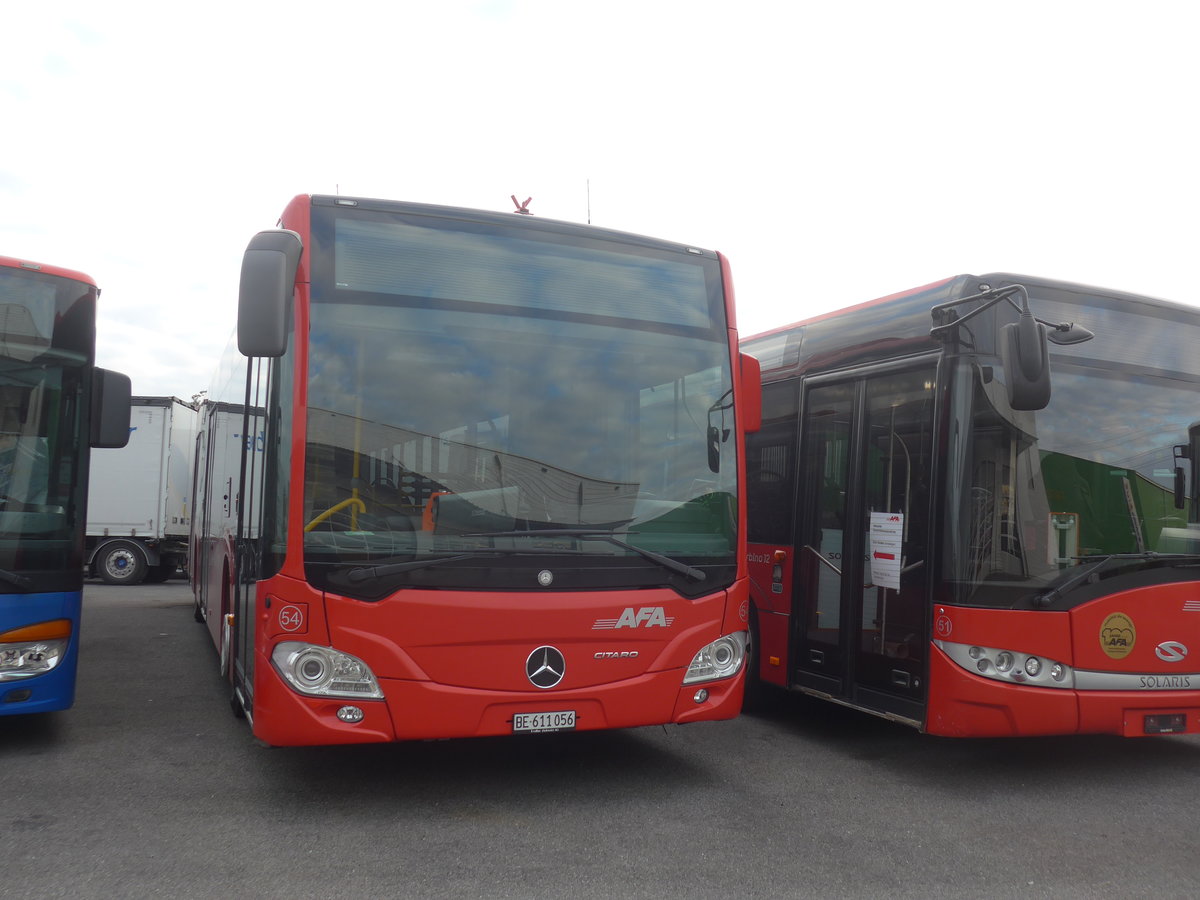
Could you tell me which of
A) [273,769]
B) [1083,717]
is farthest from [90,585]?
[1083,717]

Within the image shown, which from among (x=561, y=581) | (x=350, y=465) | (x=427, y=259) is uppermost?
(x=427, y=259)

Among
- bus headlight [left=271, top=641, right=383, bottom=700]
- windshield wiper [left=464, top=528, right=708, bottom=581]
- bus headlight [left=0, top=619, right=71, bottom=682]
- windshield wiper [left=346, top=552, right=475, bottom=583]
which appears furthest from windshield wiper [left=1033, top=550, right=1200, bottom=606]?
bus headlight [left=0, top=619, right=71, bottom=682]

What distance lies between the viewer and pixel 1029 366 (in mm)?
5688

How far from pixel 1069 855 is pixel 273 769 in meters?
4.20

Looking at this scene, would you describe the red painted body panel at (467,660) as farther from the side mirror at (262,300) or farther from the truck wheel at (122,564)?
the truck wheel at (122,564)

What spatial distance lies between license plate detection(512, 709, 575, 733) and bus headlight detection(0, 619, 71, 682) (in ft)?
9.38

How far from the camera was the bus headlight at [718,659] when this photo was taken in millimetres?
5852

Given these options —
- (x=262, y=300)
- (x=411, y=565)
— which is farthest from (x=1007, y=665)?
(x=262, y=300)

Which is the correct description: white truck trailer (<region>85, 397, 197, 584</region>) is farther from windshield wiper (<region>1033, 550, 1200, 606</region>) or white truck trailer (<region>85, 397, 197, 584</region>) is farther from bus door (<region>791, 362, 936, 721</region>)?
windshield wiper (<region>1033, 550, 1200, 606</region>)

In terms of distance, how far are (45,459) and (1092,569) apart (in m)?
6.05

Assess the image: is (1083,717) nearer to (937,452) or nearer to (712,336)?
(937,452)

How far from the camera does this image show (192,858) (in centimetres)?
465

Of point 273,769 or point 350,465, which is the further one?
point 273,769

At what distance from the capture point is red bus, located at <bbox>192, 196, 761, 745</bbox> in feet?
17.0
